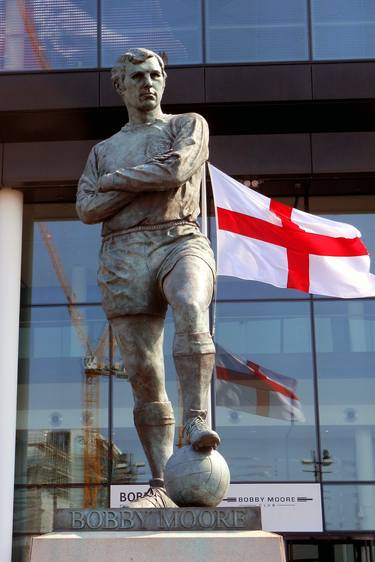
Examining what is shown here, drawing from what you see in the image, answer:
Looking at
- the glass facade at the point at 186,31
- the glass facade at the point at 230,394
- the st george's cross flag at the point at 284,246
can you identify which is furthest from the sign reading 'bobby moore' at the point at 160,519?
the glass facade at the point at 186,31

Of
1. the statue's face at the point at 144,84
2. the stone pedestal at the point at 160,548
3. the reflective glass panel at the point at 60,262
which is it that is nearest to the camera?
the stone pedestal at the point at 160,548

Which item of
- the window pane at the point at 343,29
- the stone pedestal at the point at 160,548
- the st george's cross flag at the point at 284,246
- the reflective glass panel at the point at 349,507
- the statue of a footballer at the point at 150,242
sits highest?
the window pane at the point at 343,29

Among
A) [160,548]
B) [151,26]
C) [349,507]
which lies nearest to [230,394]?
[349,507]

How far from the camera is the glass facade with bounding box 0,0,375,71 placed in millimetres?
16125

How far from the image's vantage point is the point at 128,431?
17062 millimetres

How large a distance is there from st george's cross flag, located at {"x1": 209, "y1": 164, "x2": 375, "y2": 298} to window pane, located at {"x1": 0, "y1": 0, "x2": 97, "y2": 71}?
4215mm

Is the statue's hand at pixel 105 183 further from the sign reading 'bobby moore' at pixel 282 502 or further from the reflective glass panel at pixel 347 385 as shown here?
the reflective glass panel at pixel 347 385

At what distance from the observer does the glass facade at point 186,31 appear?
1612 centimetres

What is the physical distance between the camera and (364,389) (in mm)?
17250

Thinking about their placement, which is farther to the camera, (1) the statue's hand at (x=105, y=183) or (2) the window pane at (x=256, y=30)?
(2) the window pane at (x=256, y=30)

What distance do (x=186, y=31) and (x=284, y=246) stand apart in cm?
471

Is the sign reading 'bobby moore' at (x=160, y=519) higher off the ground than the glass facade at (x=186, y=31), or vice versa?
the glass facade at (x=186, y=31)

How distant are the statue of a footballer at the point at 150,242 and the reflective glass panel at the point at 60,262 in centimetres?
1231

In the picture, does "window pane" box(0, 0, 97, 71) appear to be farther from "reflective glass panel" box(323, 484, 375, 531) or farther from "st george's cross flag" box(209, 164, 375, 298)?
"reflective glass panel" box(323, 484, 375, 531)
